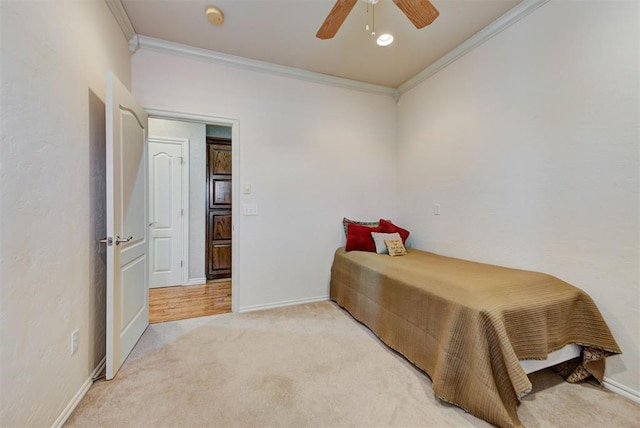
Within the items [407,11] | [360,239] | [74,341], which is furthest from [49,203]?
[360,239]

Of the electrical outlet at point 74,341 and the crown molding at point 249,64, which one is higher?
the crown molding at point 249,64

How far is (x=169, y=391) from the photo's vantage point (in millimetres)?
1660

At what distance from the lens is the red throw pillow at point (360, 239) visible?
296 centimetres

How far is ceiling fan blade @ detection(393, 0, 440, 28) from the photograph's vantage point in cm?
152

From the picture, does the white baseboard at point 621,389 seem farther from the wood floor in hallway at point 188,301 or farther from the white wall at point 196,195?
the white wall at point 196,195

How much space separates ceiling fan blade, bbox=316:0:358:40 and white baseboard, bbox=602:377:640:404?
2.80 meters

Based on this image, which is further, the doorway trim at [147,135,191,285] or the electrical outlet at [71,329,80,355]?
the doorway trim at [147,135,191,285]

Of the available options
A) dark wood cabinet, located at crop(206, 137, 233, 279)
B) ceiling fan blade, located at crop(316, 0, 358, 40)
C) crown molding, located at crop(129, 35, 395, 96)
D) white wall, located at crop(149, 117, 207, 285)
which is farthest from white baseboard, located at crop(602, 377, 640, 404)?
white wall, located at crop(149, 117, 207, 285)

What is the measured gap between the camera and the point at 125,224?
76.9 inches

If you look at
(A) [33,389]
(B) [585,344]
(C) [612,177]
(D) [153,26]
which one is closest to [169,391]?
(A) [33,389]

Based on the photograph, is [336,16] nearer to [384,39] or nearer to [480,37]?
[384,39]

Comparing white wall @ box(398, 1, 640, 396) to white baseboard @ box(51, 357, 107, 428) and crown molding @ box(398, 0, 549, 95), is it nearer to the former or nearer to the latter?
crown molding @ box(398, 0, 549, 95)

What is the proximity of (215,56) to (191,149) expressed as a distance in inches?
62.7

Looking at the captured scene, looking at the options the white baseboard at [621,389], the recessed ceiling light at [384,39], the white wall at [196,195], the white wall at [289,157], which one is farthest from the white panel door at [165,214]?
the white baseboard at [621,389]
